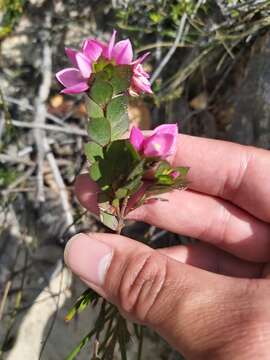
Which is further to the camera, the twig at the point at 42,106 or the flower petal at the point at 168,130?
the twig at the point at 42,106

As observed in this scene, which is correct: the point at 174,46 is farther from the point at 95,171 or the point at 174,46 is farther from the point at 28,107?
the point at 95,171

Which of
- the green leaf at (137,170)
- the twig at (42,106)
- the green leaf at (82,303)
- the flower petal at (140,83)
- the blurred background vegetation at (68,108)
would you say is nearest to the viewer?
the green leaf at (137,170)

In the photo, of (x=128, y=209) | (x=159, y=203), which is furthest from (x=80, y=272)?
(x=159, y=203)

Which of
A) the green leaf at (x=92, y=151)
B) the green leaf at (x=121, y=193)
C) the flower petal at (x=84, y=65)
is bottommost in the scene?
the green leaf at (x=121, y=193)

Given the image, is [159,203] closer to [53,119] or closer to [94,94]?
[94,94]

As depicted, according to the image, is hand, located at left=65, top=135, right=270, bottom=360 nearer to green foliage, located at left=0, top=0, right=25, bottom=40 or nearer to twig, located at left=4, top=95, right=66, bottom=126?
twig, located at left=4, top=95, right=66, bottom=126

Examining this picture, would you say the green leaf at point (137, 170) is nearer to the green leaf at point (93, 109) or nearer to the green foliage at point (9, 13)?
the green leaf at point (93, 109)

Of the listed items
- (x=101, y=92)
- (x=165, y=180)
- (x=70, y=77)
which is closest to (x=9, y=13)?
(x=70, y=77)

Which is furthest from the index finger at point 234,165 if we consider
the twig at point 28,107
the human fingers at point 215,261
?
the twig at point 28,107
